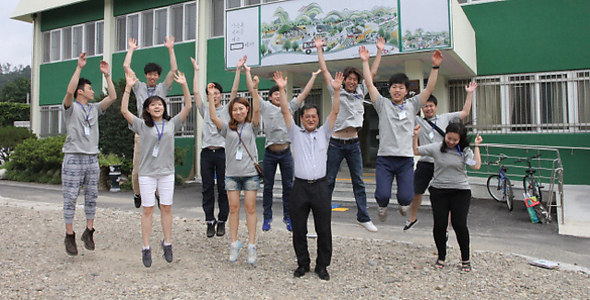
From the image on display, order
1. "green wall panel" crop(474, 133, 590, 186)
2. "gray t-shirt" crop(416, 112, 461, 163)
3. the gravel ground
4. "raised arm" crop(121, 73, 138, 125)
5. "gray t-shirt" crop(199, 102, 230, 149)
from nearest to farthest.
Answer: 1. the gravel ground
2. "raised arm" crop(121, 73, 138, 125)
3. "gray t-shirt" crop(416, 112, 461, 163)
4. "gray t-shirt" crop(199, 102, 230, 149)
5. "green wall panel" crop(474, 133, 590, 186)

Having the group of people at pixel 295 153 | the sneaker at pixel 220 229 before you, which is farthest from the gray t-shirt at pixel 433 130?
the sneaker at pixel 220 229

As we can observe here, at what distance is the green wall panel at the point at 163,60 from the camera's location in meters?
16.6

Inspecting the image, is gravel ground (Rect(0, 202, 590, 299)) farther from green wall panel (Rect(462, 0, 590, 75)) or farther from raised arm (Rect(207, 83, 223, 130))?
green wall panel (Rect(462, 0, 590, 75))

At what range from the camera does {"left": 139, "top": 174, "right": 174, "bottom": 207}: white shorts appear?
495 cm

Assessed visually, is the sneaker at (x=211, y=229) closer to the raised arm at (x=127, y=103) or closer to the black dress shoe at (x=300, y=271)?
the black dress shoe at (x=300, y=271)

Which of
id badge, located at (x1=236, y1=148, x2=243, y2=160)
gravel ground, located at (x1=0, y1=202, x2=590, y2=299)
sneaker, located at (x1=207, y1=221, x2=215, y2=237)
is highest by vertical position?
id badge, located at (x1=236, y1=148, x2=243, y2=160)

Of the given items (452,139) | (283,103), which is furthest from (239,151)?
(452,139)

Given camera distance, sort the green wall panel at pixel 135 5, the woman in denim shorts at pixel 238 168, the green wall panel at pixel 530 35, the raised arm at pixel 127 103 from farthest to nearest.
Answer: the green wall panel at pixel 135 5, the green wall panel at pixel 530 35, the woman in denim shorts at pixel 238 168, the raised arm at pixel 127 103

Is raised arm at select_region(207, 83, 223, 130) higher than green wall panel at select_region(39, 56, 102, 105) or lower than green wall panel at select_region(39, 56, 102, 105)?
lower

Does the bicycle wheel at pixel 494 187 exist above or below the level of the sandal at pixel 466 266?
above

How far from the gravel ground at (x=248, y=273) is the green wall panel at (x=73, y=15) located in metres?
15.1

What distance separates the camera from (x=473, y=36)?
12141mm

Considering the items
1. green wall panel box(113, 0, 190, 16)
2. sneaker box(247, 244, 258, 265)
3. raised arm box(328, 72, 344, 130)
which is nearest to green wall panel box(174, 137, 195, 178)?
green wall panel box(113, 0, 190, 16)

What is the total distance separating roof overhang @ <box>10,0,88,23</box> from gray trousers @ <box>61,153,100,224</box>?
17005 millimetres
